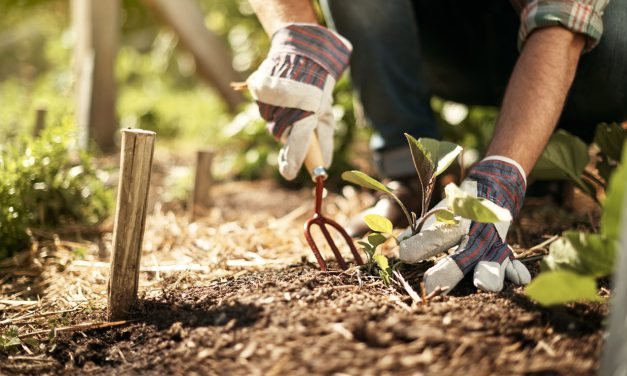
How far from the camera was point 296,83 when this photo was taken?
137 cm

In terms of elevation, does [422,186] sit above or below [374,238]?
above

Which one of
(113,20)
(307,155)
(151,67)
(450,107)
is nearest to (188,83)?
(151,67)


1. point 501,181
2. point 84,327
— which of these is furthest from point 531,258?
point 84,327

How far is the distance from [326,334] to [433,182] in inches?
16.9

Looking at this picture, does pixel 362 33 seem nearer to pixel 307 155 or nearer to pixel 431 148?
pixel 307 155

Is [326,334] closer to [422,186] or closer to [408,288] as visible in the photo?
[408,288]

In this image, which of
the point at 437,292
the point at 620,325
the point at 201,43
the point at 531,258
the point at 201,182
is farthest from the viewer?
the point at 201,43

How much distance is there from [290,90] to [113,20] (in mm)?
1895

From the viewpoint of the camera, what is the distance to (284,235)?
1873 millimetres

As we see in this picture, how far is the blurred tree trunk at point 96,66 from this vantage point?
2.88 meters

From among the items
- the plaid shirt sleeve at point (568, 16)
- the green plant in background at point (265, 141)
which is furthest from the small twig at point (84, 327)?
the green plant in background at point (265, 141)

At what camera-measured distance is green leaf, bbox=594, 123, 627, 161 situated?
4.75ft

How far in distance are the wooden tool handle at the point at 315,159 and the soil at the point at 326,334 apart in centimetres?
25

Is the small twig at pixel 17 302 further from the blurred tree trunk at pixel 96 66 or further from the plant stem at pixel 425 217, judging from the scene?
the blurred tree trunk at pixel 96 66
